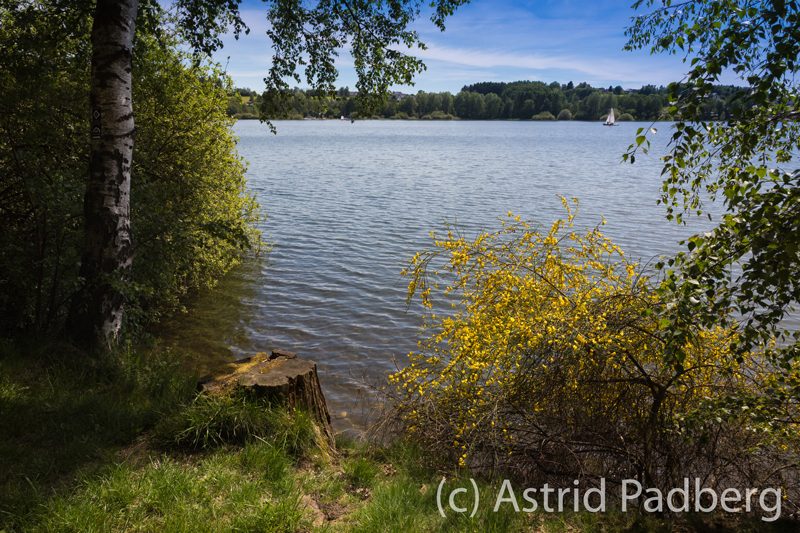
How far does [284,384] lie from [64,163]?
6.56 metres

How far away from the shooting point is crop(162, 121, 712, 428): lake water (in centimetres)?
1212

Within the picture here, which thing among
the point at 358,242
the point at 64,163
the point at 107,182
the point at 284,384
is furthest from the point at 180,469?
the point at 358,242

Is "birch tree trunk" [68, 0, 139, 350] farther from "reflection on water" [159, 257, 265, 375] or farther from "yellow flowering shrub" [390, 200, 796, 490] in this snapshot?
"yellow flowering shrub" [390, 200, 796, 490]

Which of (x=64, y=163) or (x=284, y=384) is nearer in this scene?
(x=284, y=384)

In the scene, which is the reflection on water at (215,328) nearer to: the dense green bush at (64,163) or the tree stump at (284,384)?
the dense green bush at (64,163)

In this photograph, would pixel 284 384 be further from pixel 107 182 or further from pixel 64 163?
pixel 64 163

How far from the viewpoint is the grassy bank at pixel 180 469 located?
4.14m

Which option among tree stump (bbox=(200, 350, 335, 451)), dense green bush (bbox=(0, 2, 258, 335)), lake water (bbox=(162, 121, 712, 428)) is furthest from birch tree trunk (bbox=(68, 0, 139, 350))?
lake water (bbox=(162, 121, 712, 428))

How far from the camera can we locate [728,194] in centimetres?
330

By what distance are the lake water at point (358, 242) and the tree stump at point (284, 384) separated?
2401 mm

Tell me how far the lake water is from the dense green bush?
118 inches

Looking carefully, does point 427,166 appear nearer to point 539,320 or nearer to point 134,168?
point 134,168

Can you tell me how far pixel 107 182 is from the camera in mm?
6316

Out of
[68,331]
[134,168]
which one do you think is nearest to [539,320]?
[68,331]
